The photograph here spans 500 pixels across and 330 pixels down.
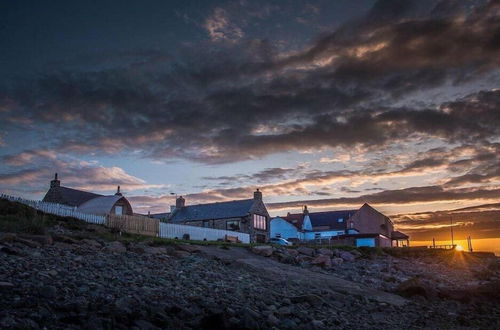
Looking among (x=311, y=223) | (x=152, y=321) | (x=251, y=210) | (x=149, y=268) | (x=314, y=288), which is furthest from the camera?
(x=311, y=223)

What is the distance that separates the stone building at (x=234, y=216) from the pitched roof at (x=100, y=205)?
1788cm

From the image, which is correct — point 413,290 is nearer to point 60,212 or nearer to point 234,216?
point 60,212

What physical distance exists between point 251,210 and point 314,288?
4251 cm

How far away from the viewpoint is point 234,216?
59.1 meters

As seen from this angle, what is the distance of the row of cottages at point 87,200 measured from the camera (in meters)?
44.8

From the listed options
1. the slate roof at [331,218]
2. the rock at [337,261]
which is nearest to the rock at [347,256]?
the rock at [337,261]

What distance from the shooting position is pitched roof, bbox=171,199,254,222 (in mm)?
59781

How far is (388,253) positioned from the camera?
34594mm

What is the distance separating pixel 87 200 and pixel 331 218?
40395 millimetres

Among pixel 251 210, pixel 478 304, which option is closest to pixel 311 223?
pixel 251 210

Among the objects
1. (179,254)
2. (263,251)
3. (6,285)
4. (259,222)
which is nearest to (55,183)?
(259,222)

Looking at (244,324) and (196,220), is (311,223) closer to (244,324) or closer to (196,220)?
(196,220)

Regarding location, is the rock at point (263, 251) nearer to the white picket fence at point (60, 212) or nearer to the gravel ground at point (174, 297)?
the gravel ground at point (174, 297)

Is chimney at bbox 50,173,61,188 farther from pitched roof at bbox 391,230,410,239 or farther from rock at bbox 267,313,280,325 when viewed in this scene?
pitched roof at bbox 391,230,410,239
